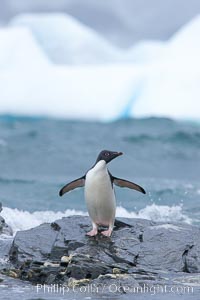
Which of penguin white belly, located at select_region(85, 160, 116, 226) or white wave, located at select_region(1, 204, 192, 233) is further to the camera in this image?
white wave, located at select_region(1, 204, 192, 233)

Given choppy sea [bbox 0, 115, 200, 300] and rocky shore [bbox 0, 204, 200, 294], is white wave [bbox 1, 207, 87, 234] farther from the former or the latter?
rocky shore [bbox 0, 204, 200, 294]

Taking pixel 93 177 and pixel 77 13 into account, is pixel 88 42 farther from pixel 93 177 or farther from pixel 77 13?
pixel 93 177

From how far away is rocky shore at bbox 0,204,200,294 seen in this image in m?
5.06

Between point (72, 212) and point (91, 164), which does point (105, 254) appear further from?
point (91, 164)

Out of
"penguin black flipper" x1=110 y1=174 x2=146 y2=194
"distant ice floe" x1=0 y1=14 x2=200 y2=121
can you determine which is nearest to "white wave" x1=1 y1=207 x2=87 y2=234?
"penguin black flipper" x1=110 y1=174 x2=146 y2=194

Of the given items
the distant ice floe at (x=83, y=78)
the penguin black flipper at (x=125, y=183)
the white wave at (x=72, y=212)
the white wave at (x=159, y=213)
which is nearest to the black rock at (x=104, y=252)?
the penguin black flipper at (x=125, y=183)

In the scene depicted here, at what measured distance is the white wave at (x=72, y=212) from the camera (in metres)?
8.62

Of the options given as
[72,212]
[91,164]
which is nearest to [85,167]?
[91,164]

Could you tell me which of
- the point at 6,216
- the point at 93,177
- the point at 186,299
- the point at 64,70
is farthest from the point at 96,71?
Result: the point at 186,299

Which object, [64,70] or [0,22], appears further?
[0,22]

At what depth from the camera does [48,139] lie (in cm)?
1842

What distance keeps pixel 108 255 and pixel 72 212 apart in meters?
4.56

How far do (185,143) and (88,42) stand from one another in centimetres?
511

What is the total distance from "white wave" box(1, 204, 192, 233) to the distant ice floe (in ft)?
28.3
